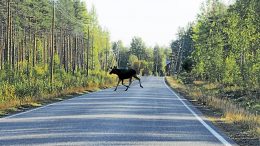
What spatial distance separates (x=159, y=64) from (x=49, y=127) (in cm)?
18528

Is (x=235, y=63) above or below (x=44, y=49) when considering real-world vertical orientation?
below

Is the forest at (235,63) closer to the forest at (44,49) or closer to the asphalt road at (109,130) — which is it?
the asphalt road at (109,130)

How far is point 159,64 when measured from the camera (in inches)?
7746

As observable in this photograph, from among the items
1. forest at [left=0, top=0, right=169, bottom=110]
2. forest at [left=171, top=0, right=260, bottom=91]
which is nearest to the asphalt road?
forest at [left=0, top=0, right=169, bottom=110]

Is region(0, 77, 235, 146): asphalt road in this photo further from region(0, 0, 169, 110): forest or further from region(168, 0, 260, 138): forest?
region(0, 0, 169, 110): forest

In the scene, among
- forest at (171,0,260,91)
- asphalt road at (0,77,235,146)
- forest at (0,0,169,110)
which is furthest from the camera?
forest at (171,0,260,91)

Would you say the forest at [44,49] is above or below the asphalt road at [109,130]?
above

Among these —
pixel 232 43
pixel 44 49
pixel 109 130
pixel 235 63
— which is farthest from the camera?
pixel 44 49

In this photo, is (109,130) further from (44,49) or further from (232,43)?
(44,49)

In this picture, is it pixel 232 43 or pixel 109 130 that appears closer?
pixel 109 130

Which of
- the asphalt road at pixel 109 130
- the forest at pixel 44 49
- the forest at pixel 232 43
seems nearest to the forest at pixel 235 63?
the forest at pixel 232 43

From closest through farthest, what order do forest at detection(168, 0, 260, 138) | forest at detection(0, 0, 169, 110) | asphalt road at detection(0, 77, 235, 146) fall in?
asphalt road at detection(0, 77, 235, 146) < forest at detection(168, 0, 260, 138) < forest at detection(0, 0, 169, 110)

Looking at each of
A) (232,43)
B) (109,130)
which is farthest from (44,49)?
(109,130)

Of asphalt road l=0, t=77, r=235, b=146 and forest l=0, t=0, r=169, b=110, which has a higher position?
forest l=0, t=0, r=169, b=110
